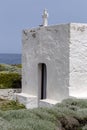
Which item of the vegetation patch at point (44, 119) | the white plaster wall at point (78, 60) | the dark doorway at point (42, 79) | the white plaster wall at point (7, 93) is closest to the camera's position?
the vegetation patch at point (44, 119)

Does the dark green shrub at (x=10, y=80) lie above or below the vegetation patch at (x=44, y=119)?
above

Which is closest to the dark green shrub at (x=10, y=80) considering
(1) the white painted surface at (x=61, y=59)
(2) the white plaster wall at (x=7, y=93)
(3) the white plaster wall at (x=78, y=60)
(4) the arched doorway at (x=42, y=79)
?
(2) the white plaster wall at (x=7, y=93)

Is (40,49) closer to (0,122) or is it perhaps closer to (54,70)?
(54,70)

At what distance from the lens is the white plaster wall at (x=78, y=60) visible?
13.4m

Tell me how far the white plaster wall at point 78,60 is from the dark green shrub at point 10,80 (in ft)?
20.3

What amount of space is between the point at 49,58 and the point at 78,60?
1.70 metres

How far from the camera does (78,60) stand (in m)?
13.5

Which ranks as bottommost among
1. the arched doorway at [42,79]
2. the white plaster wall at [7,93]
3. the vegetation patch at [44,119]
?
the vegetation patch at [44,119]

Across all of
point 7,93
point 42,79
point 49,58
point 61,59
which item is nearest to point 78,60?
point 61,59

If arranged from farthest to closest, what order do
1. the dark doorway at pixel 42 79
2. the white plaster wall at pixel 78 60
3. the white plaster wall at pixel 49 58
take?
the dark doorway at pixel 42 79
the white plaster wall at pixel 49 58
the white plaster wall at pixel 78 60

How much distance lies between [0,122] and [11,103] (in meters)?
11.2

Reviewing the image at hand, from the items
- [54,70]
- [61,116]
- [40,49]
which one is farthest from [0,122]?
[40,49]

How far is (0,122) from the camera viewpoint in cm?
592

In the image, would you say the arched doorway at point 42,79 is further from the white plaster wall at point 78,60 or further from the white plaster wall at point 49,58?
the white plaster wall at point 78,60
